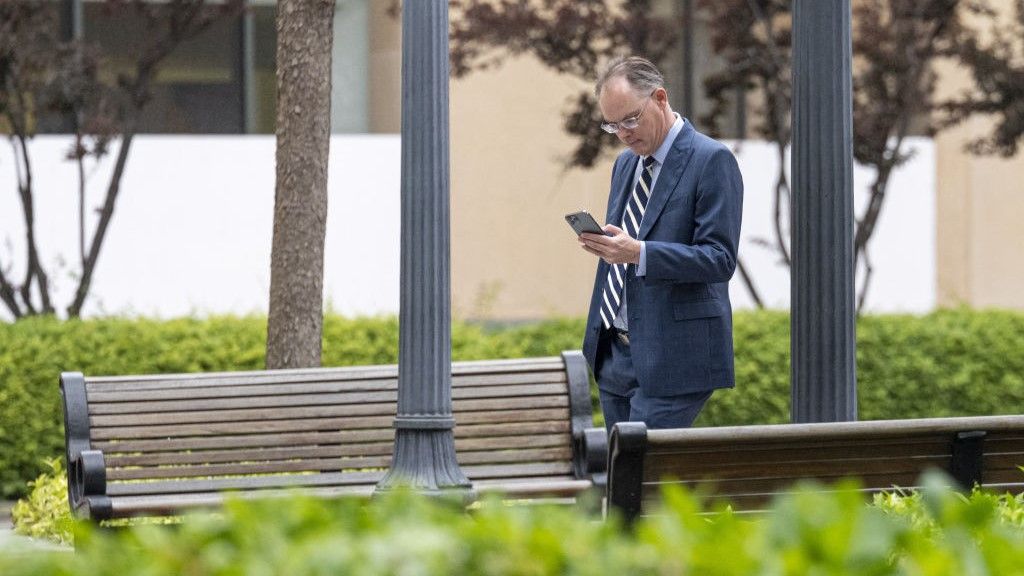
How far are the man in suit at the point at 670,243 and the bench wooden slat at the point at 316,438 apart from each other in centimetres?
162

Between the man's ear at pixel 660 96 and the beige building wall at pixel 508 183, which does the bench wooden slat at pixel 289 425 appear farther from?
the beige building wall at pixel 508 183

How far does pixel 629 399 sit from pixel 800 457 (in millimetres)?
925

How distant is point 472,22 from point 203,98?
8.16 feet

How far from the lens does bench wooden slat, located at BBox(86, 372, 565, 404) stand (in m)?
6.43

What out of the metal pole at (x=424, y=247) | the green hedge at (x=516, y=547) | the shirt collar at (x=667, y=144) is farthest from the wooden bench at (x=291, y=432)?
the green hedge at (x=516, y=547)

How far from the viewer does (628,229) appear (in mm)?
5270

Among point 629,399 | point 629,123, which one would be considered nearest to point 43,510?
point 629,399

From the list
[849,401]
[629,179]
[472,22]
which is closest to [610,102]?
[629,179]

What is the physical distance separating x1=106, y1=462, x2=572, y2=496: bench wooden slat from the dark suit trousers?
1.29 m

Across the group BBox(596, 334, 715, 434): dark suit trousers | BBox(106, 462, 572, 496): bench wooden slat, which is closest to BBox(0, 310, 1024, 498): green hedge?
BBox(106, 462, 572, 496): bench wooden slat

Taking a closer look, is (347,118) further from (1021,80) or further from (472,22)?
(1021,80)

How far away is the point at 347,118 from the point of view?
1303cm

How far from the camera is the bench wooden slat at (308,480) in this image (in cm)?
634

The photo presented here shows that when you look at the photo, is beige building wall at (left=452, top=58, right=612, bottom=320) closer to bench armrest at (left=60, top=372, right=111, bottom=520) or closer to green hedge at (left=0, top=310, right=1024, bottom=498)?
green hedge at (left=0, top=310, right=1024, bottom=498)
